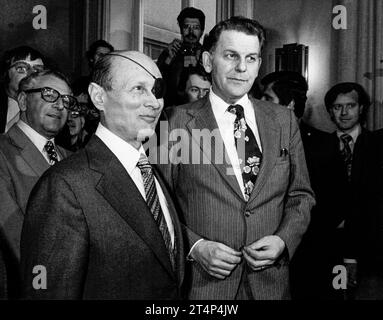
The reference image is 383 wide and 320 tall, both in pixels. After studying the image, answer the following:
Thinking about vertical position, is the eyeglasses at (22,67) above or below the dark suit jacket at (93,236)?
above

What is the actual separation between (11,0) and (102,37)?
707 millimetres

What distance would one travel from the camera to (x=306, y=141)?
2117 millimetres

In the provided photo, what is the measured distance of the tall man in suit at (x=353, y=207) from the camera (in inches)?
74.7

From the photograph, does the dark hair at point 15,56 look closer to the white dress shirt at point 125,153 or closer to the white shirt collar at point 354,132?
the white dress shirt at point 125,153

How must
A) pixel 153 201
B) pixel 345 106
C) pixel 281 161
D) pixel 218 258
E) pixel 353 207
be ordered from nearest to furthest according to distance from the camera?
pixel 153 201 → pixel 218 258 → pixel 281 161 → pixel 353 207 → pixel 345 106

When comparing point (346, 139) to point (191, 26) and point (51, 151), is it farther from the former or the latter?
point (51, 151)

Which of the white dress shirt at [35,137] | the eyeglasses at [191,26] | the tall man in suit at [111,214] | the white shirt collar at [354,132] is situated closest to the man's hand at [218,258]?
the tall man in suit at [111,214]

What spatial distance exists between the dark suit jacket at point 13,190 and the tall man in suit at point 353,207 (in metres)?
1.16

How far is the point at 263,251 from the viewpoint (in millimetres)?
1483

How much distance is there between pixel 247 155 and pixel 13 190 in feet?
2.67

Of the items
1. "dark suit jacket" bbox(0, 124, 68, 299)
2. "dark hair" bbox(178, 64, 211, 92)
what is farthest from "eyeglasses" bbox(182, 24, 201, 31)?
"dark suit jacket" bbox(0, 124, 68, 299)

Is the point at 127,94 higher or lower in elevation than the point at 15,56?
lower

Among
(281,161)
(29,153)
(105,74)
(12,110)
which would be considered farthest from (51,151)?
(281,161)
